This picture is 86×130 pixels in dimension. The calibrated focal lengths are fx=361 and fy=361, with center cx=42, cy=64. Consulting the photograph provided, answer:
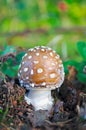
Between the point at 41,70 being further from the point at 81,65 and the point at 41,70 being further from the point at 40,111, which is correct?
the point at 81,65

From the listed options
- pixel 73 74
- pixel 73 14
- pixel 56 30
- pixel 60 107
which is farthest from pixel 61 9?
pixel 60 107

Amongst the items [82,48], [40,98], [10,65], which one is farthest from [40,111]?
[82,48]

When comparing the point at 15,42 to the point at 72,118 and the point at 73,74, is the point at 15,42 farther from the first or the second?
the point at 72,118

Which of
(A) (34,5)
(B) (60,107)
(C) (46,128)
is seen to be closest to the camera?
(C) (46,128)

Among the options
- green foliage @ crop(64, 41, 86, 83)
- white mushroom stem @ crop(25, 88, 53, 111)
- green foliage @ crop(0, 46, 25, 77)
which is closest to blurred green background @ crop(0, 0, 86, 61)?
Result: green foliage @ crop(64, 41, 86, 83)

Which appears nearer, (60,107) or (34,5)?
(60,107)

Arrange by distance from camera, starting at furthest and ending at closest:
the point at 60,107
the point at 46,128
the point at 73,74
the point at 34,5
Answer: the point at 34,5
the point at 73,74
the point at 60,107
the point at 46,128
